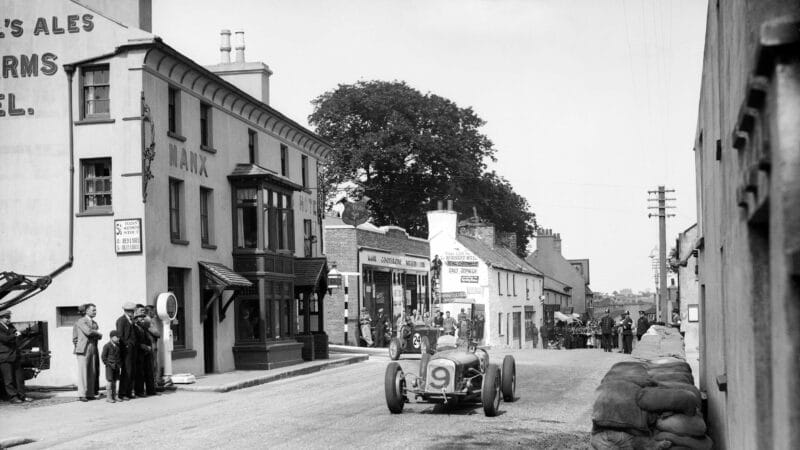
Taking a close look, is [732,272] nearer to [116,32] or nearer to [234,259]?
[116,32]

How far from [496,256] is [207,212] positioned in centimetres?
3316

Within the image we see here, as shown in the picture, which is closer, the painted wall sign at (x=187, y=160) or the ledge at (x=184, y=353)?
the ledge at (x=184, y=353)

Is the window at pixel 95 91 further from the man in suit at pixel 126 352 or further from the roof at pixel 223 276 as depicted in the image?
the man in suit at pixel 126 352

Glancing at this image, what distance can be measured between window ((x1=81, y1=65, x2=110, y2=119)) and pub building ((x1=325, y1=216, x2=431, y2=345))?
16193 millimetres

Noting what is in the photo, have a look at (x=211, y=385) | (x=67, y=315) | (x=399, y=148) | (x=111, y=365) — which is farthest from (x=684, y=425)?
(x=399, y=148)

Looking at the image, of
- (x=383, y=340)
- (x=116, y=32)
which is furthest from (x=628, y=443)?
(x=383, y=340)

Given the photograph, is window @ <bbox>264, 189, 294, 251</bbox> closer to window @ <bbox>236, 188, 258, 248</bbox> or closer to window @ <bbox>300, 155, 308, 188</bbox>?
window @ <bbox>236, 188, 258, 248</bbox>

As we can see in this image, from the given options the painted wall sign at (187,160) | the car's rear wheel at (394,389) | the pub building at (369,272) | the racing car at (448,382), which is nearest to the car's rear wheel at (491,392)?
the racing car at (448,382)

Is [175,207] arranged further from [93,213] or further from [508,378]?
[508,378]

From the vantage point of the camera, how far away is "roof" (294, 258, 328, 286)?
102 feet

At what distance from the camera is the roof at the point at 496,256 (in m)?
53.5

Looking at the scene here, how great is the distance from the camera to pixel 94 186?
22516 millimetres

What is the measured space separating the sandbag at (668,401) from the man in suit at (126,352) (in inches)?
475

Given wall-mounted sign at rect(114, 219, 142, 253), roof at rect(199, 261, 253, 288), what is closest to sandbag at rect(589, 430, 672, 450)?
wall-mounted sign at rect(114, 219, 142, 253)
